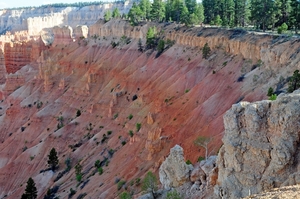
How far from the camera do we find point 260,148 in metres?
20.0

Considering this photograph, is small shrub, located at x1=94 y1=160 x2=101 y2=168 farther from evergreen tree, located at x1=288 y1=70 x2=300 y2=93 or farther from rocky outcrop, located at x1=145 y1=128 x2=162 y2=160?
evergreen tree, located at x1=288 y1=70 x2=300 y2=93

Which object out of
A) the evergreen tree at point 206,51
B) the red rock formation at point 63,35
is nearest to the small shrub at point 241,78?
the evergreen tree at point 206,51

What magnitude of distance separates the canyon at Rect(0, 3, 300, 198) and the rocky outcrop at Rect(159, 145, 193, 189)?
337 millimetres

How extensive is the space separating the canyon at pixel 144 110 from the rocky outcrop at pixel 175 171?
34 centimetres

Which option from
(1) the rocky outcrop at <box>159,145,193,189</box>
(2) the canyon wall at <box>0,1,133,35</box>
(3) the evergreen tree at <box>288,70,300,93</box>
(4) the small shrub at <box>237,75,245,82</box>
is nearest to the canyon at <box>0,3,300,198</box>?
(4) the small shrub at <box>237,75,245,82</box>

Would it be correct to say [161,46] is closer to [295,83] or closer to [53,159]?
[53,159]

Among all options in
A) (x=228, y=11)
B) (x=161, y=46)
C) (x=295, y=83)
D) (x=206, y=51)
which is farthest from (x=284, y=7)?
(x=295, y=83)

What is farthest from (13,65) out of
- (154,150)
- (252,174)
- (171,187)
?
(252,174)

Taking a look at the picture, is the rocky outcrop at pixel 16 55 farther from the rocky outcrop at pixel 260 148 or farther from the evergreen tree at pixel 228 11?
the rocky outcrop at pixel 260 148

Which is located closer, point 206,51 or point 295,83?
point 295,83

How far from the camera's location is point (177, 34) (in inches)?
2594

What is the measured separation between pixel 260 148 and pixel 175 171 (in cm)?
834

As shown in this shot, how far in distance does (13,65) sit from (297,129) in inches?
3952

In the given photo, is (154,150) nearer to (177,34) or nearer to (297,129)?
(297,129)
